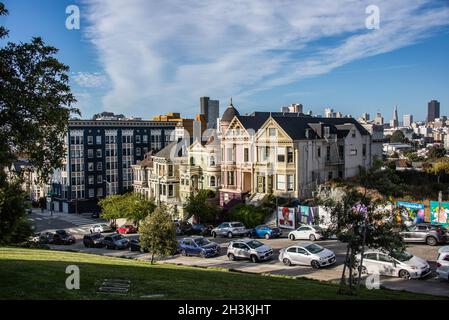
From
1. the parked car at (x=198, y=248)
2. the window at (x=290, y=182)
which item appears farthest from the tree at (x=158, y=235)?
the window at (x=290, y=182)

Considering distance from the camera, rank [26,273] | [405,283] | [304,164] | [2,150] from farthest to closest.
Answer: [304,164] → [405,283] → [26,273] → [2,150]

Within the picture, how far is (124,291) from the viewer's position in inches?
662

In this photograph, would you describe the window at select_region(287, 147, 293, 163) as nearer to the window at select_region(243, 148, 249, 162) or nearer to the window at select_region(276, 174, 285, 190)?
the window at select_region(276, 174, 285, 190)

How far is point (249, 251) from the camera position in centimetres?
3366

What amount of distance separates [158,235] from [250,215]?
62.2ft

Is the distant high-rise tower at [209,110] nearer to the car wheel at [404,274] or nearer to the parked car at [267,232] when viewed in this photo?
the parked car at [267,232]

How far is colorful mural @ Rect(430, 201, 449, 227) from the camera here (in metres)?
37.7

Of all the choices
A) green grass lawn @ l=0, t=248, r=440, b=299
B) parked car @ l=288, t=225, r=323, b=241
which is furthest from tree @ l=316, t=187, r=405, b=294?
parked car @ l=288, t=225, r=323, b=241

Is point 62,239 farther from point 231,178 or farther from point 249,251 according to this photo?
point 249,251

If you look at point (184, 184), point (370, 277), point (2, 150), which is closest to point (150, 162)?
point (184, 184)

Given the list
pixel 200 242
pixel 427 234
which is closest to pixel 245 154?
pixel 200 242

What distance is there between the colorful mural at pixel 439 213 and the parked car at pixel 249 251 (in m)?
14.9
